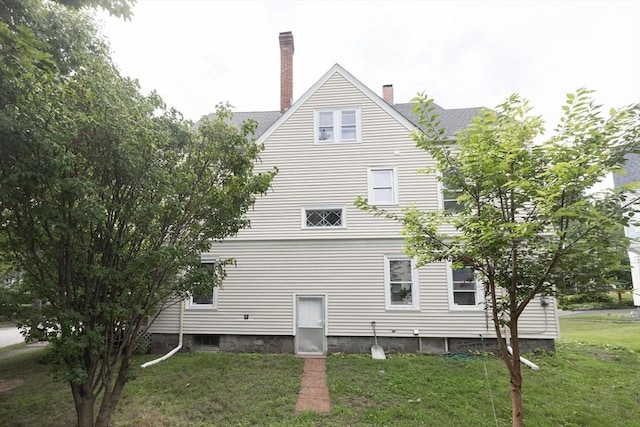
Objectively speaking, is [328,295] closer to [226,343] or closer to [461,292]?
[226,343]

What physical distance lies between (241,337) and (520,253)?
29.0 ft

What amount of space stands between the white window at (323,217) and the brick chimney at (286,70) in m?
4.50

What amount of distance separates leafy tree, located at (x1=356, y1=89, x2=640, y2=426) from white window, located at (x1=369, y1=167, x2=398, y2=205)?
6.27 meters

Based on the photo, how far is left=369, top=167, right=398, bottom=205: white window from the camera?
10734mm

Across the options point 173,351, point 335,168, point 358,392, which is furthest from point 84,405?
point 335,168

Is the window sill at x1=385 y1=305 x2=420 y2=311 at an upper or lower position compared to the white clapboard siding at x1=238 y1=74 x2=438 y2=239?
lower

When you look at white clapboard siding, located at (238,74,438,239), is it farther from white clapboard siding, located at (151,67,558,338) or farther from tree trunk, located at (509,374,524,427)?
tree trunk, located at (509,374,524,427)

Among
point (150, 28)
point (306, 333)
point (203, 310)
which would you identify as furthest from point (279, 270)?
point (150, 28)

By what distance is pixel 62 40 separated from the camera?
557cm

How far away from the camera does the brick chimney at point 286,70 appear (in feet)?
41.9

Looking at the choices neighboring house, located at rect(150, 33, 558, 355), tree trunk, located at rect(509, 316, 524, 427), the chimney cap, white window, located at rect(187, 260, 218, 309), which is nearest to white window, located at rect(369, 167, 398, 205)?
neighboring house, located at rect(150, 33, 558, 355)

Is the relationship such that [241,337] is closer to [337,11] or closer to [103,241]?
[103,241]

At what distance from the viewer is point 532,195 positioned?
3.78 m

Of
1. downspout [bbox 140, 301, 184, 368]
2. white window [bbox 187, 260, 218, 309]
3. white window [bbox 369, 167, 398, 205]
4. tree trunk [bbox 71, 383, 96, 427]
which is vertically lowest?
downspout [bbox 140, 301, 184, 368]
